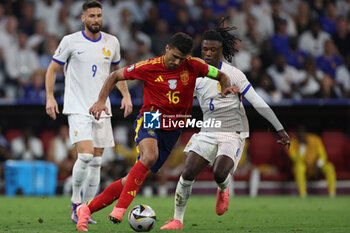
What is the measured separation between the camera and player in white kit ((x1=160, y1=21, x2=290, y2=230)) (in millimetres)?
7707

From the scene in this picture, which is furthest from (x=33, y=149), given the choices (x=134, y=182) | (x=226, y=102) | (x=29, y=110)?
(x=134, y=182)

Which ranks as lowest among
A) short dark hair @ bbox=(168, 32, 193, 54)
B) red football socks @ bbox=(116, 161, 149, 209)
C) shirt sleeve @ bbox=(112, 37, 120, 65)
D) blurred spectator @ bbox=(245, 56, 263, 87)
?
red football socks @ bbox=(116, 161, 149, 209)

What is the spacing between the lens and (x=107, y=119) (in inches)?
324

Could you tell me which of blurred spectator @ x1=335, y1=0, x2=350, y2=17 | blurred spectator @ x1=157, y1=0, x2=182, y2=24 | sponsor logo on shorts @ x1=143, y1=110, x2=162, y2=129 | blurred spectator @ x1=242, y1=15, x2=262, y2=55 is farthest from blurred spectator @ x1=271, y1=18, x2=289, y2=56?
sponsor logo on shorts @ x1=143, y1=110, x2=162, y2=129

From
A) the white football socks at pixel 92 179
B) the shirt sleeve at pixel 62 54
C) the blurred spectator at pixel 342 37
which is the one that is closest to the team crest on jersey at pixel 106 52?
the shirt sleeve at pixel 62 54

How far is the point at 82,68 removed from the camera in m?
8.14

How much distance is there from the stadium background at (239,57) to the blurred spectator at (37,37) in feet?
0.08

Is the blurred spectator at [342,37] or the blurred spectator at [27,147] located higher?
the blurred spectator at [342,37]

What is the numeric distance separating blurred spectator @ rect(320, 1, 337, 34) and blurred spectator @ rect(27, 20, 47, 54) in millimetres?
7697

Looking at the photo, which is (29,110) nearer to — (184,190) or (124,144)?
(124,144)

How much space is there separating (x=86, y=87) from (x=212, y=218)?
2541mm

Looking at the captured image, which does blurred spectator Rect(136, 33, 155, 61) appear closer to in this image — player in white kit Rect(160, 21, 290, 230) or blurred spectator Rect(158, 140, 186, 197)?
blurred spectator Rect(158, 140, 186, 197)

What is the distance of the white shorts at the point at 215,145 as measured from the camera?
800 cm

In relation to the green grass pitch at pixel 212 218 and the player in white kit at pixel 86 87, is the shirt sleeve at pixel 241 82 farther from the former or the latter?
the green grass pitch at pixel 212 218
